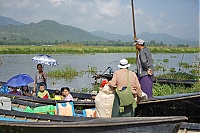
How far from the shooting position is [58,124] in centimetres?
503

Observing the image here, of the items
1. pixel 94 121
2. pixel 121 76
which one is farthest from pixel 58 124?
pixel 121 76

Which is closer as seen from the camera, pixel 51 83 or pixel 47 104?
pixel 47 104

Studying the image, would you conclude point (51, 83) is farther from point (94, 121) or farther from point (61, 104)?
point (94, 121)

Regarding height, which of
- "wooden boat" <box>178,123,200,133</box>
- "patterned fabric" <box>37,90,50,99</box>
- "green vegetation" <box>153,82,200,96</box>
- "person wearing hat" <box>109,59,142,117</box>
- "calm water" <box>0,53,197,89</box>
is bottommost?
"calm water" <box>0,53,197,89</box>

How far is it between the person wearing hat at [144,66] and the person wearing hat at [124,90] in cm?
87

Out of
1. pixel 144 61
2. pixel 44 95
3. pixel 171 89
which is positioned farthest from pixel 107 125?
pixel 171 89

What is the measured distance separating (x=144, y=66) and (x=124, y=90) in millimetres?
1253

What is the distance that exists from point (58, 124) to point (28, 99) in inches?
101

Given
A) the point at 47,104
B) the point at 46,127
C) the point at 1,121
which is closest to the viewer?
the point at 46,127

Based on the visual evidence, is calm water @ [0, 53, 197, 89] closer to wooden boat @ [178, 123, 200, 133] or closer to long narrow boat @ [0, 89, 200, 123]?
long narrow boat @ [0, 89, 200, 123]

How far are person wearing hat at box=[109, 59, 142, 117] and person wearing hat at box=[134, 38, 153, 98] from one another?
0.87 meters

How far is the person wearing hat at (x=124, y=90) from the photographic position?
5.77m

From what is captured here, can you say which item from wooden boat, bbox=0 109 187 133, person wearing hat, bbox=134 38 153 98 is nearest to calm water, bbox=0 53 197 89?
person wearing hat, bbox=134 38 153 98

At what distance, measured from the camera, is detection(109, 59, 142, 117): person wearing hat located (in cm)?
577
